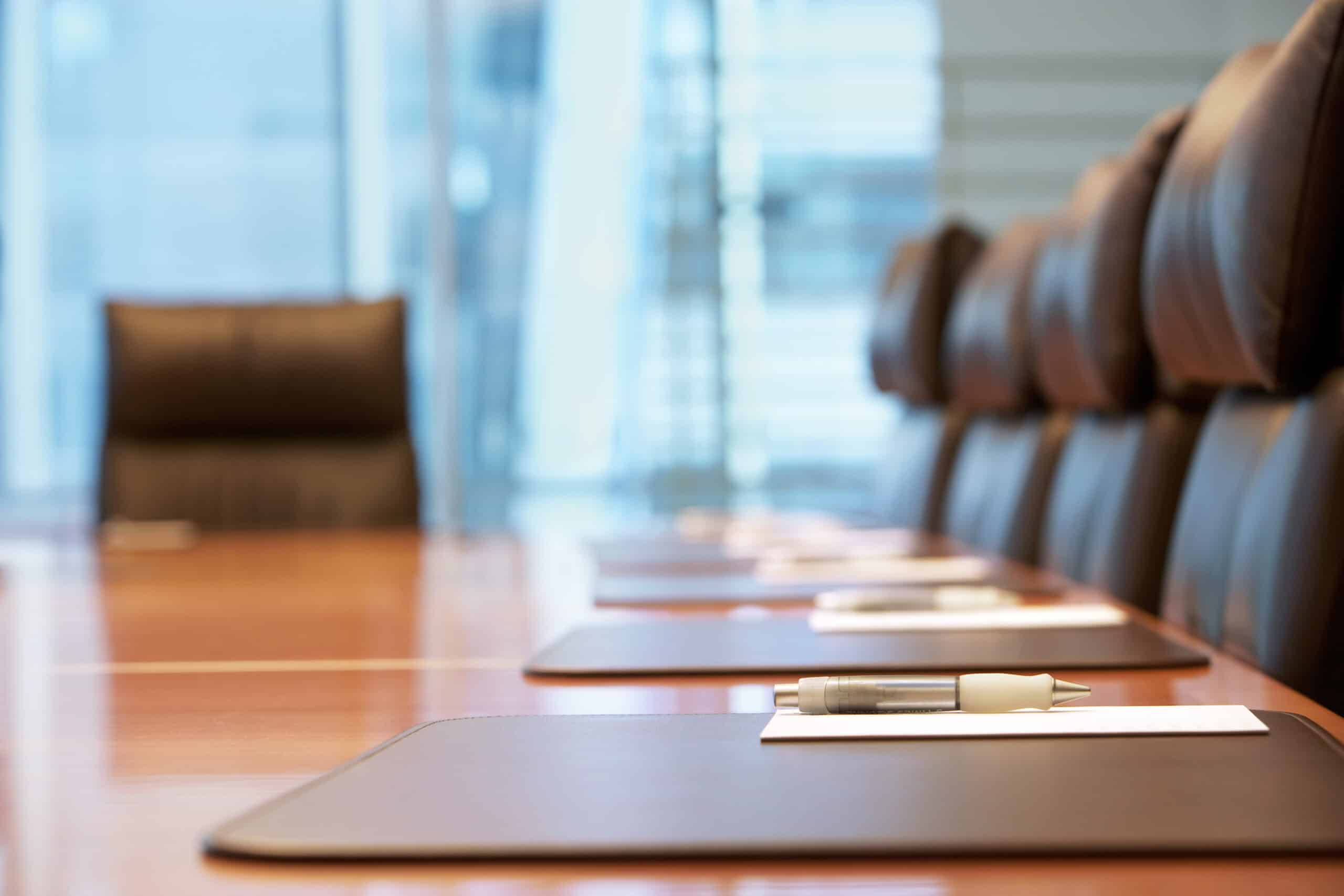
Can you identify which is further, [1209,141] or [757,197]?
[757,197]

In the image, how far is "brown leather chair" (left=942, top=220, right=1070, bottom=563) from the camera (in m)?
2.08

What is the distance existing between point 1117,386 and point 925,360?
1197 mm

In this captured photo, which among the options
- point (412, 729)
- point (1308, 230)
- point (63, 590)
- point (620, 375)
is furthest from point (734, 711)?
point (620, 375)

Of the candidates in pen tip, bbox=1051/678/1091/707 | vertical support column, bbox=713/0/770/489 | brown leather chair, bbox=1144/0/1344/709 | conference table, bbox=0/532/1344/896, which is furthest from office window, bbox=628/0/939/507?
pen tip, bbox=1051/678/1091/707

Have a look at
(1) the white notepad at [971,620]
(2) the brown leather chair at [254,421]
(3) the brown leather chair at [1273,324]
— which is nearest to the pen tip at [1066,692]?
(1) the white notepad at [971,620]

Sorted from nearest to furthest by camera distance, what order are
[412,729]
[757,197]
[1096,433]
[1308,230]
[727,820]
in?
[727,820], [412,729], [1308,230], [1096,433], [757,197]

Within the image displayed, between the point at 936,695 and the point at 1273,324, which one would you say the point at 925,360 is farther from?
the point at 936,695

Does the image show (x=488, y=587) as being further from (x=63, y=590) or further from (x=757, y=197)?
(x=757, y=197)

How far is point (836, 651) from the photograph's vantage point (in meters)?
0.86

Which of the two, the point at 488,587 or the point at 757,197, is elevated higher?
the point at 757,197

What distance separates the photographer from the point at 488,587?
138cm

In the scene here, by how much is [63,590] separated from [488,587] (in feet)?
1.34

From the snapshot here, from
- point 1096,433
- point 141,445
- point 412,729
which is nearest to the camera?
point 412,729

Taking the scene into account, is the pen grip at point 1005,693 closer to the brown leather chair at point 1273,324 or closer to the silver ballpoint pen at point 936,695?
the silver ballpoint pen at point 936,695
